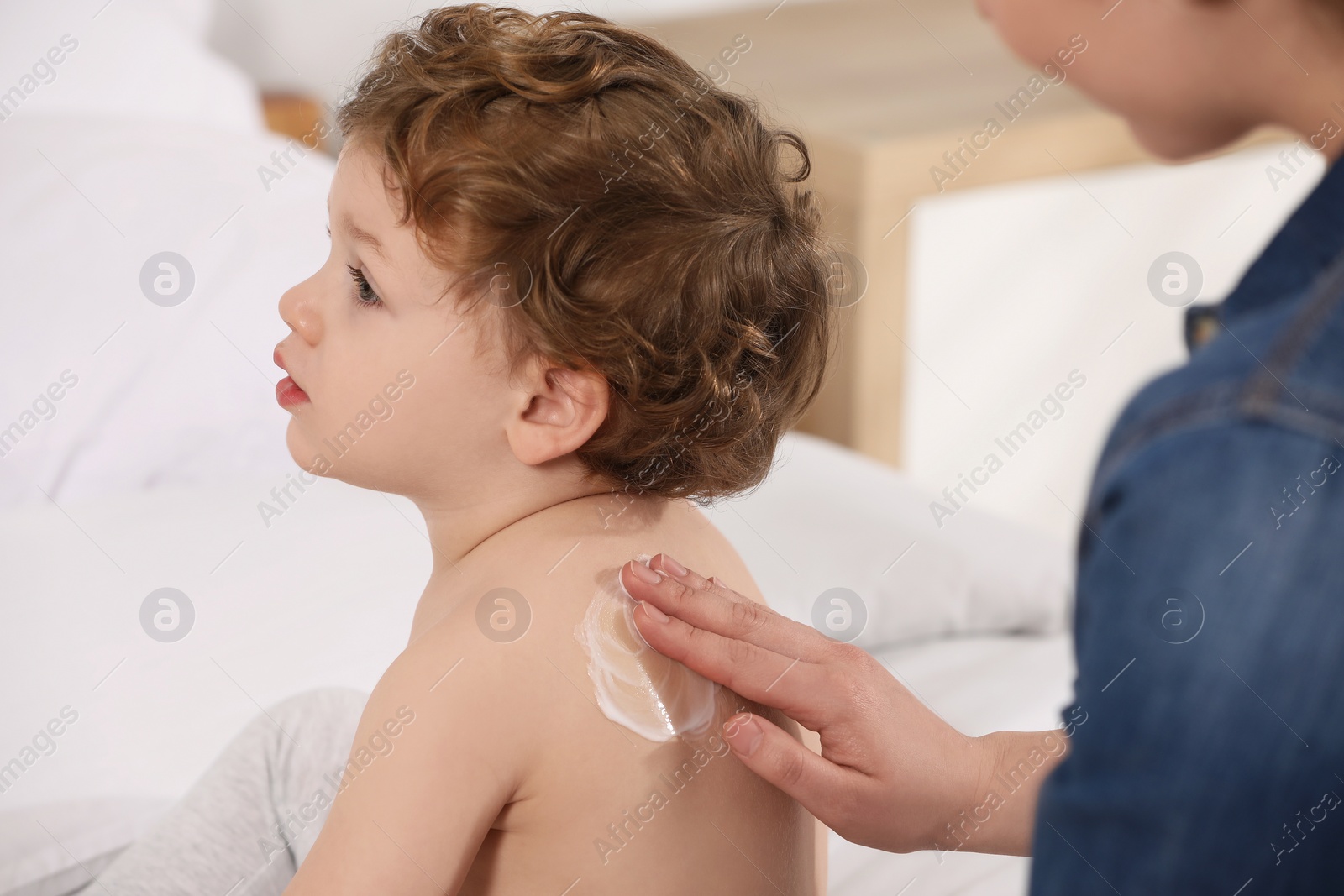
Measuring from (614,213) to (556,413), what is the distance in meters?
0.12

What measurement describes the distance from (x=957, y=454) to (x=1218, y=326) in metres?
1.72

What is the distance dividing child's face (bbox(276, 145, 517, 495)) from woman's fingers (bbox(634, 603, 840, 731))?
0.47 ft

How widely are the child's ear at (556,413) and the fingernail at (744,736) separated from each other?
18 cm

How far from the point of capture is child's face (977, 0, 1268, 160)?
1.35 feet

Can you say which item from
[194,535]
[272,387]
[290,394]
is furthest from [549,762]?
[272,387]

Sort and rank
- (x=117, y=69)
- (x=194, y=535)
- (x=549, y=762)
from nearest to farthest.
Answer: (x=549, y=762) < (x=194, y=535) < (x=117, y=69)

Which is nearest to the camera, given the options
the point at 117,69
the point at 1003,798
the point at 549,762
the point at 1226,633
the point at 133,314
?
the point at 1226,633

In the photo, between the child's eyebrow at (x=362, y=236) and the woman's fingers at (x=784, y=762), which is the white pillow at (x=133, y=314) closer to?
the child's eyebrow at (x=362, y=236)

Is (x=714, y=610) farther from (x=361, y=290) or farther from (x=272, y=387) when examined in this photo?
(x=272, y=387)

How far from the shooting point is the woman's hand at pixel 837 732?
640mm

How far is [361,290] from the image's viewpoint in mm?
675

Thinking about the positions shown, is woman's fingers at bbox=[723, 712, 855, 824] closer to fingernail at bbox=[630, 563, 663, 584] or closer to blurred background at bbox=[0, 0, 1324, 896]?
fingernail at bbox=[630, 563, 663, 584]

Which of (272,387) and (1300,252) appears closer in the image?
(1300,252)

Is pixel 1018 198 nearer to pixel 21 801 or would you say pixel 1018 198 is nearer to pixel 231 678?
pixel 231 678
